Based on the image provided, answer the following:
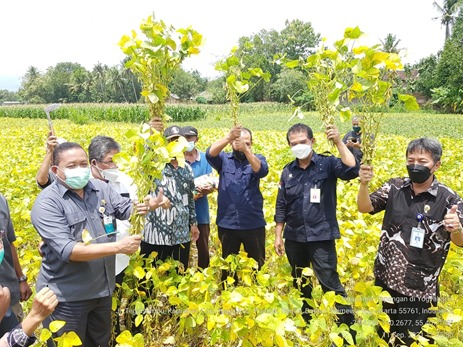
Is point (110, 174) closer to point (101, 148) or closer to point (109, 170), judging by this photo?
point (109, 170)

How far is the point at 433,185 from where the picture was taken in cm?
212

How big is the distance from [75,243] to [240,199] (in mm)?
1454

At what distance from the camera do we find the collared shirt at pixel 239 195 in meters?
2.97

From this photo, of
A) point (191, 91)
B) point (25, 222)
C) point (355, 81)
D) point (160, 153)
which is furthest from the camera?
point (191, 91)

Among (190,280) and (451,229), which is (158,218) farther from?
(451,229)

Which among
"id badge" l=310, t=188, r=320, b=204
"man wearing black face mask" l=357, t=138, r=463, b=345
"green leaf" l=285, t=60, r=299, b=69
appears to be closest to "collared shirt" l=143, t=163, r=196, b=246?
"id badge" l=310, t=188, r=320, b=204

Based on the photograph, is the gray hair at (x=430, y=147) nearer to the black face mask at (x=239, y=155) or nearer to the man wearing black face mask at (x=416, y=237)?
the man wearing black face mask at (x=416, y=237)

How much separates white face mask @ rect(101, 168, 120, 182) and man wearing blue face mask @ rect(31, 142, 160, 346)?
414 millimetres

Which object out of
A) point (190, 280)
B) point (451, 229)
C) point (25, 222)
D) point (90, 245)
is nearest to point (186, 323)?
point (190, 280)

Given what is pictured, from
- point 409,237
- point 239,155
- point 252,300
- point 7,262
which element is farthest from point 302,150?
point 7,262

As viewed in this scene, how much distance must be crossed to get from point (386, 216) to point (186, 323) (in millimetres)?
1370

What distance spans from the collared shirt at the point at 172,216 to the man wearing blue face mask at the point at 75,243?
56cm

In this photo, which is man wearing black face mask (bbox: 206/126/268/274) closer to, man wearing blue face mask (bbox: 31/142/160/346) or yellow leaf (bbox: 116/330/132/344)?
man wearing blue face mask (bbox: 31/142/160/346)

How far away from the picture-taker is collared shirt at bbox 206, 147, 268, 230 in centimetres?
297
